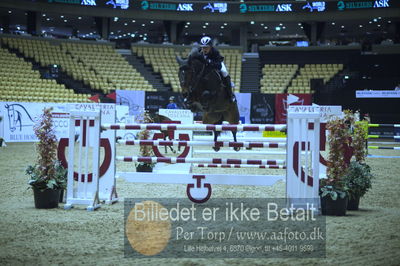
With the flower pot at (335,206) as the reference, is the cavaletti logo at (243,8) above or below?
above

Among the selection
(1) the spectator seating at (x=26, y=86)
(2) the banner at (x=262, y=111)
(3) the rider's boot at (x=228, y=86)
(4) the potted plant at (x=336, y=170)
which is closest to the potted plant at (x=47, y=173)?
(3) the rider's boot at (x=228, y=86)

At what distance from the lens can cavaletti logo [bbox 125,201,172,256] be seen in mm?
3836

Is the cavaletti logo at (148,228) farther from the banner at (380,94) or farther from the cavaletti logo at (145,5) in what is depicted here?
the cavaletti logo at (145,5)

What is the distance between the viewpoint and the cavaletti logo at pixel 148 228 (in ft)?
12.6

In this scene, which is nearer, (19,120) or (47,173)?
(47,173)

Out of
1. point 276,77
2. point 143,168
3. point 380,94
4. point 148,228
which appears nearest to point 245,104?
point 276,77

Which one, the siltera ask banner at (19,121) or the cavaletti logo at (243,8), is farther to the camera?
the cavaletti logo at (243,8)

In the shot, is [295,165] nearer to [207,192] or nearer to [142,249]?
[207,192]

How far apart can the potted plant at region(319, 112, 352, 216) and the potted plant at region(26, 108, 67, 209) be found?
3.38 meters

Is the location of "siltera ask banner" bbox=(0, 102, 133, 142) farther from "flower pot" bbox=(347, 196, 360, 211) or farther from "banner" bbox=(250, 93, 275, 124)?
"flower pot" bbox=(347, 196, 360, 211)

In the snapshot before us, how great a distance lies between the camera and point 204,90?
729cm

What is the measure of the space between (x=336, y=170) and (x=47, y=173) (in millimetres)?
3700

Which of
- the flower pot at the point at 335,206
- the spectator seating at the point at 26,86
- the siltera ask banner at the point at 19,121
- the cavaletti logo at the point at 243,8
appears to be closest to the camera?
the flower pot at the point at 335,206

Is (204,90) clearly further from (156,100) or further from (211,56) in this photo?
(156,100)
